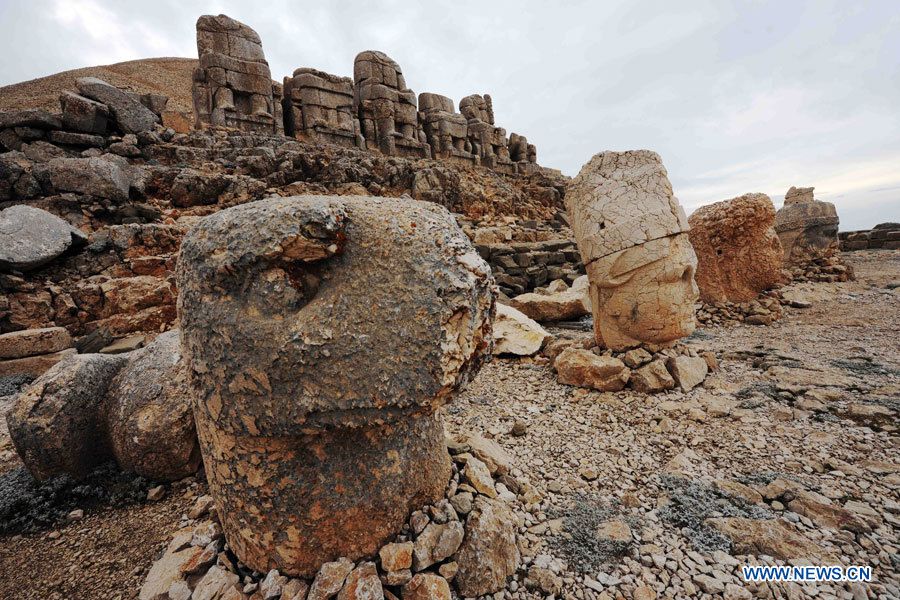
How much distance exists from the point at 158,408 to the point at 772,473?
375cm

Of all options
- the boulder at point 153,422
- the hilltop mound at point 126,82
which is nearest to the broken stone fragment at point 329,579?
the boulder at point 153,422

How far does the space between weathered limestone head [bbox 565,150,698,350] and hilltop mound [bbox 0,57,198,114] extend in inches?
876

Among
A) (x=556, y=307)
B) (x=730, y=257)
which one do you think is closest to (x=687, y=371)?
(x=556, y=307)

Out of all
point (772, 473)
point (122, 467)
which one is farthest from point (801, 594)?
point (122, 467)

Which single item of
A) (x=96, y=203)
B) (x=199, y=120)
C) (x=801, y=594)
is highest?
(x=199, y=120)

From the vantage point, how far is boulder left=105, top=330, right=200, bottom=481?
7.43 ft

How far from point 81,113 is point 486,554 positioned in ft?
40.8

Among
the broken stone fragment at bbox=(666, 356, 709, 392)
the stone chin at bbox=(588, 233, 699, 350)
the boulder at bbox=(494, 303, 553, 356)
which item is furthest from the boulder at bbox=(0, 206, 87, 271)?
the broken stone fragment at bbox=(666, 356, 709, 392)

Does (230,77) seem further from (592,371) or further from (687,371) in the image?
(687,371)

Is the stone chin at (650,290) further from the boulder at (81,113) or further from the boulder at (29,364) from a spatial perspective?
the boulder at (81,113)

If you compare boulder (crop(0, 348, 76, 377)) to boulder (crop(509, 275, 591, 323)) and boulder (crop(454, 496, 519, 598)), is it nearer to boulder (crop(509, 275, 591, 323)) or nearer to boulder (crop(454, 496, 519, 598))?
boulder (crop(454, 496, 519, 598))

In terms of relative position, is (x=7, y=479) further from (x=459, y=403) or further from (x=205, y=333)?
(x=459, y=403)

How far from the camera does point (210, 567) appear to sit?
1500 millimetres

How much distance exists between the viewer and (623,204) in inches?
146
